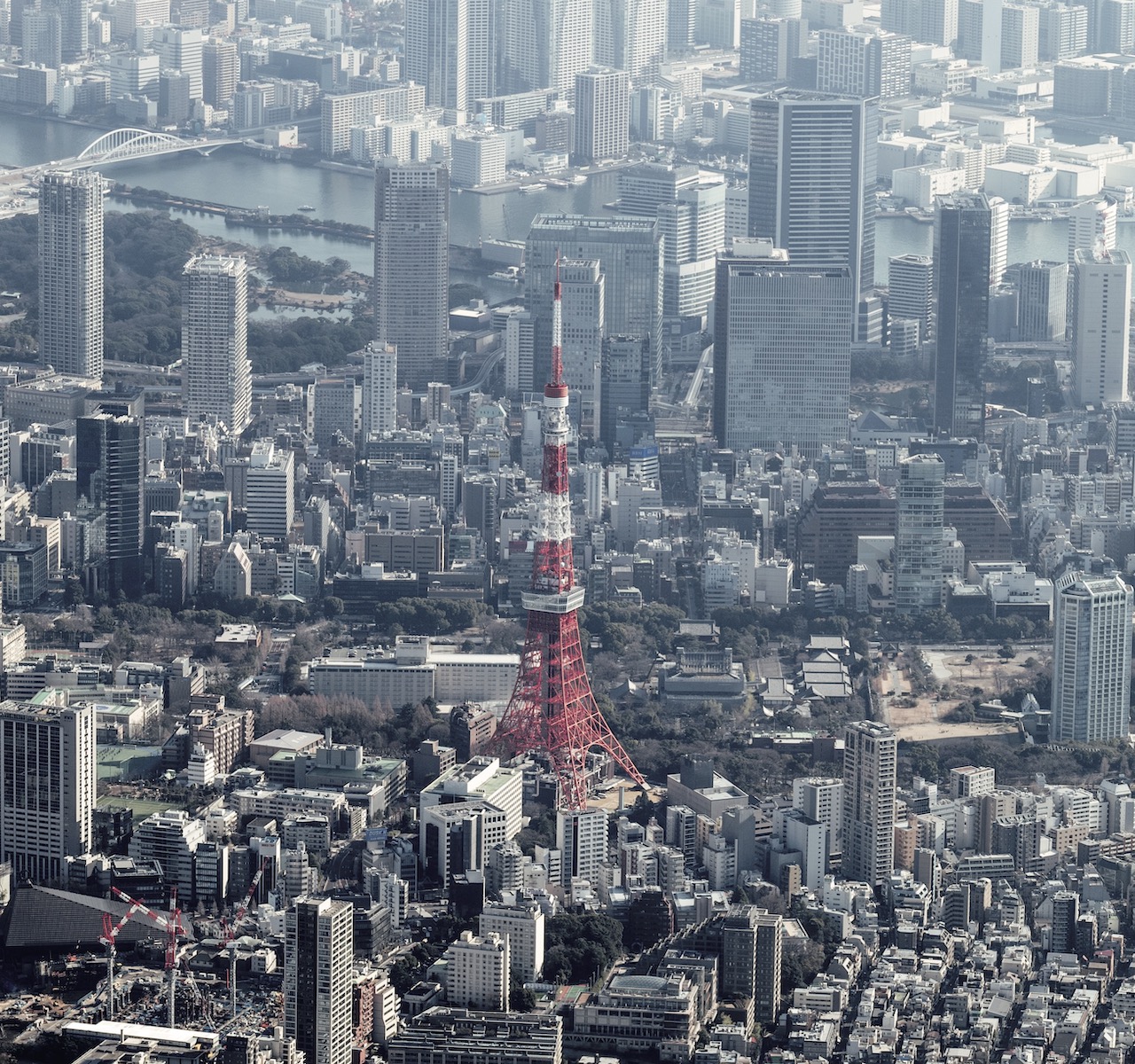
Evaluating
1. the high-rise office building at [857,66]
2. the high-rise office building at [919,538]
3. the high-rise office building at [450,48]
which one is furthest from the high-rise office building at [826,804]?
the high-rise office building at [450,48]

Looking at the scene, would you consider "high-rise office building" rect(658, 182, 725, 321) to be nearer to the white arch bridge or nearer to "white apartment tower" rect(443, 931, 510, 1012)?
the white arch bridge

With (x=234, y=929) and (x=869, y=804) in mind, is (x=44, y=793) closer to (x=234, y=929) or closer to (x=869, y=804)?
(x=234, y=929)

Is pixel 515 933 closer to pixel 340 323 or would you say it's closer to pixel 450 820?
pixel 450 820

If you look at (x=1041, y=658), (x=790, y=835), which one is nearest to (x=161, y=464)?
(x=1041, y=658)

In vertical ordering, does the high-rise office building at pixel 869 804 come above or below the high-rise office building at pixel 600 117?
below

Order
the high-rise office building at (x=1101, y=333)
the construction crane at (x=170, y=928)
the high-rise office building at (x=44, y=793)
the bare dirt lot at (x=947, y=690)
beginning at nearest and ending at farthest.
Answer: the construction crane at (x=170, y=928), the high-rise office building at (x=44, y=793), the bare dirt lot at (x=947, y=690), the high-rise office building at (x=1101, y=333)

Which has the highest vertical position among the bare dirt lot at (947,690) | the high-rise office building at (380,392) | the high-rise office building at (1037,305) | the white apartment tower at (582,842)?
the high-rise office building at (1037,305)

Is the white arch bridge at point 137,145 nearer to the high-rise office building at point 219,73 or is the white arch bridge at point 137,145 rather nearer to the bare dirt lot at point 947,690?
the high-rise office building at point 219,73
